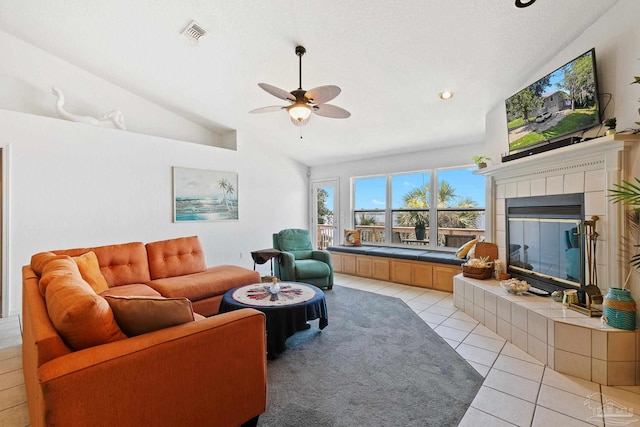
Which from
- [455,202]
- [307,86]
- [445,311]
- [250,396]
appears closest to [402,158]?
[455,202]

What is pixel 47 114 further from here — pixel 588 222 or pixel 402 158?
pixel 588 222

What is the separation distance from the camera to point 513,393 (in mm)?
1969

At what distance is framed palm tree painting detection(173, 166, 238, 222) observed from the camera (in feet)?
15.8

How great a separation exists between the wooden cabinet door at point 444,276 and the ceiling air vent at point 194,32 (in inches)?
168

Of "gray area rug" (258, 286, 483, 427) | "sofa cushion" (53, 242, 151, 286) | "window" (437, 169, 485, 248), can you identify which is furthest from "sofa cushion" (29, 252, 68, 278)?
"window" (437, 169, 485, 248)

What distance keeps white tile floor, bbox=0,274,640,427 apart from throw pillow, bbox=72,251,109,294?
747 mm

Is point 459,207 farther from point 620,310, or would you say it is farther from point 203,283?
point 203,283

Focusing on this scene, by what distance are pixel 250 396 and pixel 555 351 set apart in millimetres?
2261

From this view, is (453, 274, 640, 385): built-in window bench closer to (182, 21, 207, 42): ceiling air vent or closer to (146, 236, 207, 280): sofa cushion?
(146, 236, 207, 280): sofa cushion

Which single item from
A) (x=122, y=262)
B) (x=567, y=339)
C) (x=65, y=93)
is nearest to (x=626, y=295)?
(x=567, y=339)

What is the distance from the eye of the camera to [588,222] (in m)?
2.32

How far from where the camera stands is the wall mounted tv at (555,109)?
7.54ft

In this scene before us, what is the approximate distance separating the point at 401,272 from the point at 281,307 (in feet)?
9.42

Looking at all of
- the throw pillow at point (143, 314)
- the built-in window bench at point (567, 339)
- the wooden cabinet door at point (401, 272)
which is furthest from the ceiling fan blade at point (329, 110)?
the wooden cabinet door at point (401, 272)
